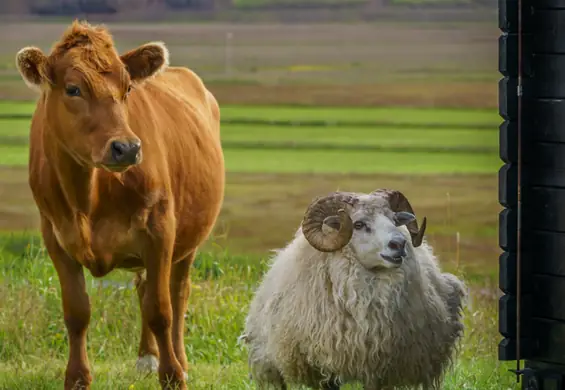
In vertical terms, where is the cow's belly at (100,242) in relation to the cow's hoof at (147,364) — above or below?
above

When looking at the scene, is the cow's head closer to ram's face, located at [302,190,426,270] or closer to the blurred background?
ram's face, located at [302,190,426,270]

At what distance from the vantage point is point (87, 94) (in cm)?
617

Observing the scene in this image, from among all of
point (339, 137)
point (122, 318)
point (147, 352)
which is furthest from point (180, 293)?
point (339, 137)

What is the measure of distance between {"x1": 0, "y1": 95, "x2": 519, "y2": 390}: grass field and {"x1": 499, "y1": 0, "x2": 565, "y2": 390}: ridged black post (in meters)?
1.19

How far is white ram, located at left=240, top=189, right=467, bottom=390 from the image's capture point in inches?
243

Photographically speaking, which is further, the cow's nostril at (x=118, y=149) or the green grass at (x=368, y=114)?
the green grass at (x=368, y=114)

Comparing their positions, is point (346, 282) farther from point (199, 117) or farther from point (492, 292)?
point (492, 292)

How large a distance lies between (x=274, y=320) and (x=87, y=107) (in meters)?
1.41

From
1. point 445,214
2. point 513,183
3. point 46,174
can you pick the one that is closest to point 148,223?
point 46,174

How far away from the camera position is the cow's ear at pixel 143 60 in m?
6.52

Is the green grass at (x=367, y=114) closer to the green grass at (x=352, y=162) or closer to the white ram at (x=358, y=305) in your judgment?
the green grass at (x=352, y=162)

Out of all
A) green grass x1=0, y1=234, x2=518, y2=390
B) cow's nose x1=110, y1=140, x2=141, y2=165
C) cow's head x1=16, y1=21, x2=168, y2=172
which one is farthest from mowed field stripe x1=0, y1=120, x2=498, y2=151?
cow's nose x1=110, y1=140, x2=141, y2=165

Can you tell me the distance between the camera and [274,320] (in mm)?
6406

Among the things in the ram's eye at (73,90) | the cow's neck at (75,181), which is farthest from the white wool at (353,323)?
the ram's eye at (73,90)
